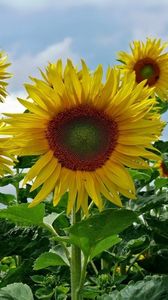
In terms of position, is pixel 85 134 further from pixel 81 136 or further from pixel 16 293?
pixel 16 293

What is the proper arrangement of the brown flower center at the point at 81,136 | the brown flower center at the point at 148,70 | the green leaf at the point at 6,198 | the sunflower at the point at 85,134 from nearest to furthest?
the sunflower at the point at 85,134 < the brown flower center at the point at 81,136 < the green leaf at the point at 6,198 < the brown flower center at the point at 148,70

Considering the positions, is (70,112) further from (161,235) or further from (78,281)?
(161,235)

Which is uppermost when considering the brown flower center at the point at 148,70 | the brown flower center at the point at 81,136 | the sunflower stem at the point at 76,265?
the brown flower center at the point at 148,70

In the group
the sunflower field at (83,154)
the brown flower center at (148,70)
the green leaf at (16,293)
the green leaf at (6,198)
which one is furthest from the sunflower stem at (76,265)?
the brown flower center at (148,70)

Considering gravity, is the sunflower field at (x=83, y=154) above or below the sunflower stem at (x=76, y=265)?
above

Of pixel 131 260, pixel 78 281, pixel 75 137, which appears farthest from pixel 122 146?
pixel 131 260

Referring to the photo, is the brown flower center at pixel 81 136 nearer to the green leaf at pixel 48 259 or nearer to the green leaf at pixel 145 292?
the green leaf at pixel 48 259

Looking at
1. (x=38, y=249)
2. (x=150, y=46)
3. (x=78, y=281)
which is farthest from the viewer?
(x=150, y=46)
